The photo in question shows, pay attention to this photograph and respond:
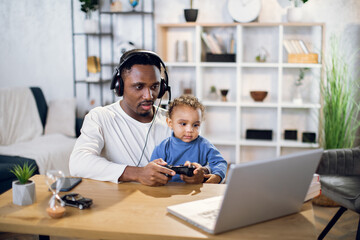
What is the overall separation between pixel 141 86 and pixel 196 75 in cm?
237

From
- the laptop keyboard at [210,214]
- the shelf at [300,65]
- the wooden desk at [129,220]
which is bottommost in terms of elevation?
the wooden desk at [129,220]

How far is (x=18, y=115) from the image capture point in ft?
13.1

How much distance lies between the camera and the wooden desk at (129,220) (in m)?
1.12

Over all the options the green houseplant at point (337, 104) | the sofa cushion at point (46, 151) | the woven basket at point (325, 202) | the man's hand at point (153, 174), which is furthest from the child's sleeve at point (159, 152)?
the green houseplant at point (337, 104)

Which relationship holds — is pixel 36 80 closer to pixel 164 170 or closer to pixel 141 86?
pixel 141 86

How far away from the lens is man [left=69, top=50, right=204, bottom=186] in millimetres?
1847

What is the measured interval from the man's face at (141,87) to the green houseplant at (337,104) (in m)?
2.15

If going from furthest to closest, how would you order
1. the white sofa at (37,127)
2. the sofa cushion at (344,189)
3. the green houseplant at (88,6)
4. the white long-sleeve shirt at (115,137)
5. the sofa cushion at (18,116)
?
the green houseplant at (88,6) → the sofa cushion at (18,116) → the white sofa at (37,127) → the sofa cushion at (344,189) → the white long-sleeve shirt at (115,137)

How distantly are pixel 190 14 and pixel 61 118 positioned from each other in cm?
169

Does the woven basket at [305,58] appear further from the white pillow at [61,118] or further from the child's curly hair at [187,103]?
the child's curly hair at [187,103]

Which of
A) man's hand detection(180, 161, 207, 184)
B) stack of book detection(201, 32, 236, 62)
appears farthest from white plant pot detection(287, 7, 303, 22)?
man's hand detection(180, 161, 207, 184)

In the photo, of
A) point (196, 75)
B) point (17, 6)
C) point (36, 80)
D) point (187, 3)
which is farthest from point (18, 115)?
point (187, 3)

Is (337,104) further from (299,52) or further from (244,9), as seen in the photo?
(244,9)

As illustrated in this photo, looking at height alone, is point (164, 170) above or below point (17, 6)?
below
